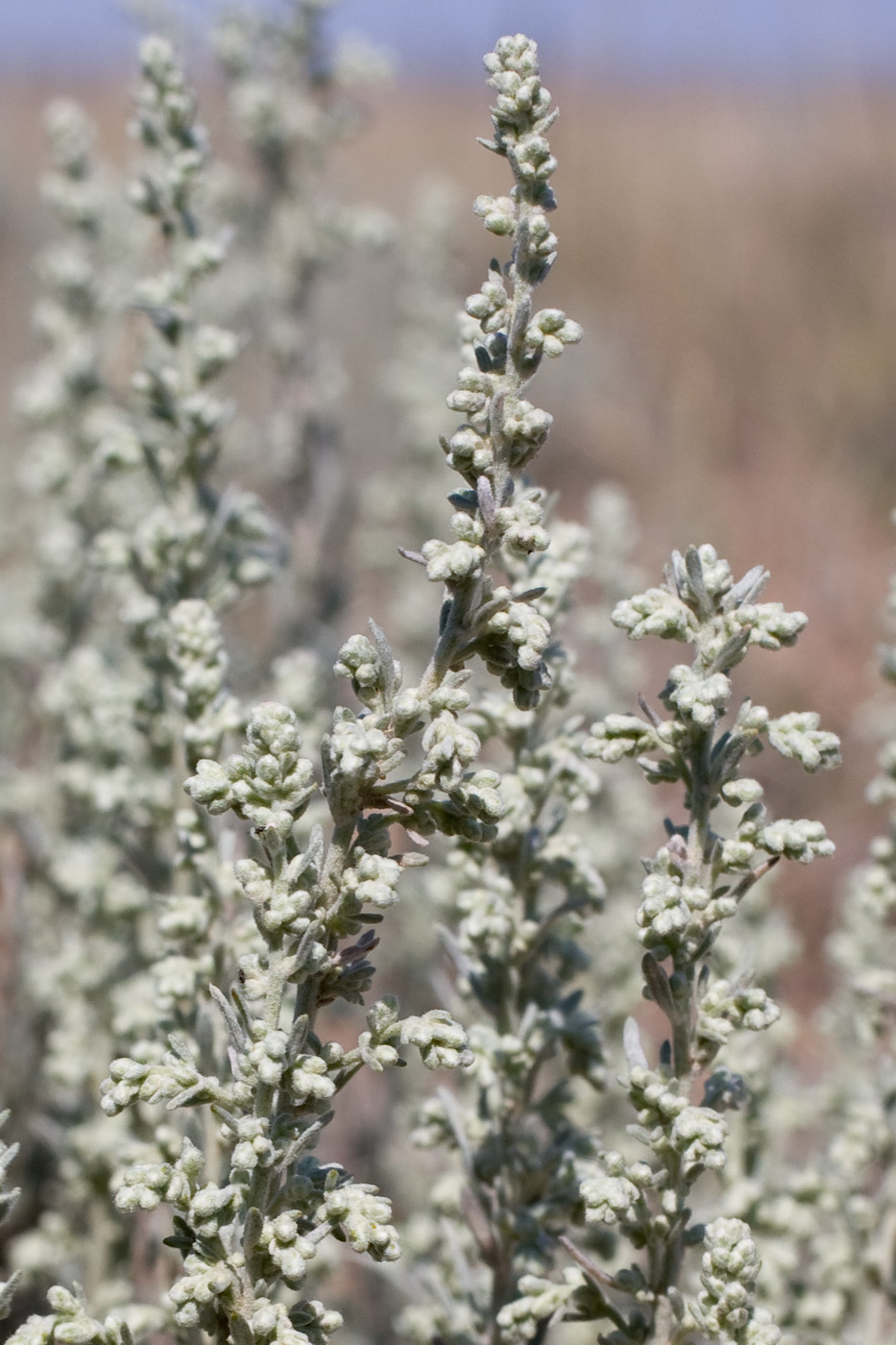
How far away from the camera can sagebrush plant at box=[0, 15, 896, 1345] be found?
1481 millimetres

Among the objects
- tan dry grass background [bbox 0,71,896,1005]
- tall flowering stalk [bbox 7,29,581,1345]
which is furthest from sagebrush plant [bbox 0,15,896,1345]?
tan dry grass background [bbox 0,71,896,1005]

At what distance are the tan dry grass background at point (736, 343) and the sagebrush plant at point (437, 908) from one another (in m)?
6.25

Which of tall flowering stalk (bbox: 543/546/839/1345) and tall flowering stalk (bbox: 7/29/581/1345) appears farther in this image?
tall flowering stalk (bbox: 543/546/839/1345)

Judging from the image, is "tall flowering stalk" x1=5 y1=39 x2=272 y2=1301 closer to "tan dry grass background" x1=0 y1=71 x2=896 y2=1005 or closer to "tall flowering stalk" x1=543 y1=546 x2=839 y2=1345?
"tall flowering stalk" x1=543 y1=546 x2=839 y2=1345

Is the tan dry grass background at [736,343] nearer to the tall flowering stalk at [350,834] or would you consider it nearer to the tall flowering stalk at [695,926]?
the tall flowering stalk at [695,926]

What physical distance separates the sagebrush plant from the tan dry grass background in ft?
20.5

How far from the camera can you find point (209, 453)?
2701 mm

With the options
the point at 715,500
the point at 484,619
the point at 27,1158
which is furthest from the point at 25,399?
the point at 715,500

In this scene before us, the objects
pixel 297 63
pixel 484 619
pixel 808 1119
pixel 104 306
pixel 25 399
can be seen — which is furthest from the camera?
pixel 297 63

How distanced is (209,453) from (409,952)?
3.07 meters

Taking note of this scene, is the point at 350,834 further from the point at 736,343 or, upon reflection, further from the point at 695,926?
the point at 736,343

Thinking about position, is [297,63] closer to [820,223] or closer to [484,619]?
[484,619]

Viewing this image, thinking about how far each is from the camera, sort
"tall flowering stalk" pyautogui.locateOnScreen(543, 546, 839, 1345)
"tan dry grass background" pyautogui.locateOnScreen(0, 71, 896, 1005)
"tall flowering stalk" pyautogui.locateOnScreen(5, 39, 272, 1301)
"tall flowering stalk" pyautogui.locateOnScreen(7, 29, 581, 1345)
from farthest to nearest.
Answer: "tan dry grass background" pyautogui.locateOnScreen(0, 71, 896, 1005) → "tall flowering stalk" pyautogui.locateOnScreen(5, 39, 272, 1301) → "tall flowering stalk" pyautogui.locateOnScreen(543, 546, 839, 1345) → "tall flowering stalk" pyautogui.locateOnScreen(7, 29, 581, 1345)

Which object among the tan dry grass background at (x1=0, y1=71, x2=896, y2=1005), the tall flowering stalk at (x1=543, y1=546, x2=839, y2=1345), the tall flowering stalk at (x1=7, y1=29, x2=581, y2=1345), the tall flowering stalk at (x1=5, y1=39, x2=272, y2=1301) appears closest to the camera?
the tall flowering stalk at (x1=7, y1=29, x2=581, y2=1345)
